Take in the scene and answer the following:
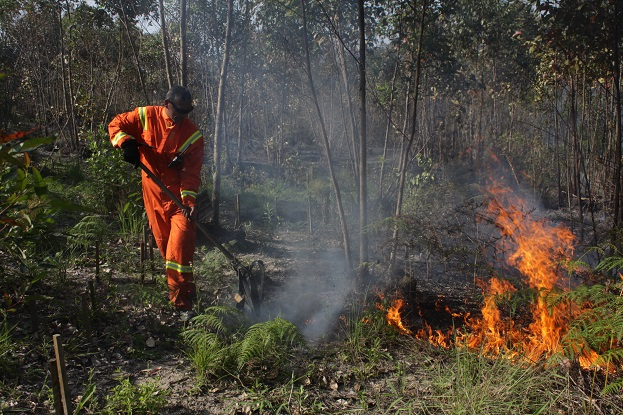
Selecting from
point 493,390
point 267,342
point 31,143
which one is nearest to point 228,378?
point 267,342

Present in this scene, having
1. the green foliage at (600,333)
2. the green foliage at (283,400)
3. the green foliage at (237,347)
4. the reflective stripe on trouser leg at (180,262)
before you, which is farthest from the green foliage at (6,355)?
the green foliage at (600,333)

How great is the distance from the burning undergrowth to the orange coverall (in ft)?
5.76

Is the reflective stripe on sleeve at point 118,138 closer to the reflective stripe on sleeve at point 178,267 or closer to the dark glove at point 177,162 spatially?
the dark glove at point 177,162

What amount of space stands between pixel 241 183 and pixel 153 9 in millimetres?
4230

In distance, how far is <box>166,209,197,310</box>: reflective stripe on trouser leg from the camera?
13.5 feet

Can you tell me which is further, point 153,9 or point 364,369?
point 153,9

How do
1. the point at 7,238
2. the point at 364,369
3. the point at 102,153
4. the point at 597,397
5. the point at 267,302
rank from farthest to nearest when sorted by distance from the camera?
the point at 102,153
the point at 267,302
the point at 364,369
the point at 7,238
the point at 597,397

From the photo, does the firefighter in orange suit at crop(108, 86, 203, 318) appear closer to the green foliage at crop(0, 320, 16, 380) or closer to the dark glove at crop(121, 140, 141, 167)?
the dark glove at crop(121, 140, 141, 167)

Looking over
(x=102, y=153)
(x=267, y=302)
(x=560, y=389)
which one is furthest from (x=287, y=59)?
(x=560, y=389)

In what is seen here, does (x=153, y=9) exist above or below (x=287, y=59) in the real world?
above

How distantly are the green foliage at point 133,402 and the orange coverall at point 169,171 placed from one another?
4.84 feet

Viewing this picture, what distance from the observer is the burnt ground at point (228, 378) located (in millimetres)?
2898

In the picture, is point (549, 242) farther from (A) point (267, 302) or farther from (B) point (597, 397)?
(A) point (267, 302)

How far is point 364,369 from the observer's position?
3359mm
